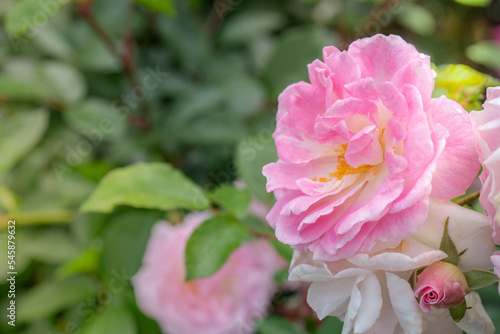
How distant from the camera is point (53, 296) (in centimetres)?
101

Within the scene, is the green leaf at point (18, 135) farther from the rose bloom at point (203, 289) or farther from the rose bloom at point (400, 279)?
the rose bloom at point (400, 279)

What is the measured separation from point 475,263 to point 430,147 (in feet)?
0.38

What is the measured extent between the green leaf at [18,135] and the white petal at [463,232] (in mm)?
813

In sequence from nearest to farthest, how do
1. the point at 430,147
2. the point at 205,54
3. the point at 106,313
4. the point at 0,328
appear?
the point at 430,147, the point at 106,313, the point at 0,328, the point at 205,54

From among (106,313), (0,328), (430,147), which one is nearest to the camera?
(430,147)

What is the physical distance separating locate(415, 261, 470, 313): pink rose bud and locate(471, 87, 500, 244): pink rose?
49 mm

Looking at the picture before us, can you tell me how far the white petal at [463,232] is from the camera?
43 cm

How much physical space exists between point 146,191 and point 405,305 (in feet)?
1.42

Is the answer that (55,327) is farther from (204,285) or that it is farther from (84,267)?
(204,285)

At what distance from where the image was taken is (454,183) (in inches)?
16.7

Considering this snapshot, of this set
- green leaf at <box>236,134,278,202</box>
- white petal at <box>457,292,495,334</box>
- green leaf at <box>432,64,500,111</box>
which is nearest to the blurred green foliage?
green leaf at <box>236,134,278,202</box>

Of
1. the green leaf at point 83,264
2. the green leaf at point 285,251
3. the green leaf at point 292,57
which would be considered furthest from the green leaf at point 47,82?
the green leaf at point 285,251

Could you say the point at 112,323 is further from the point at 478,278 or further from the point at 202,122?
the point at 478,278

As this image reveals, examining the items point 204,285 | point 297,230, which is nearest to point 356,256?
point 297,230
